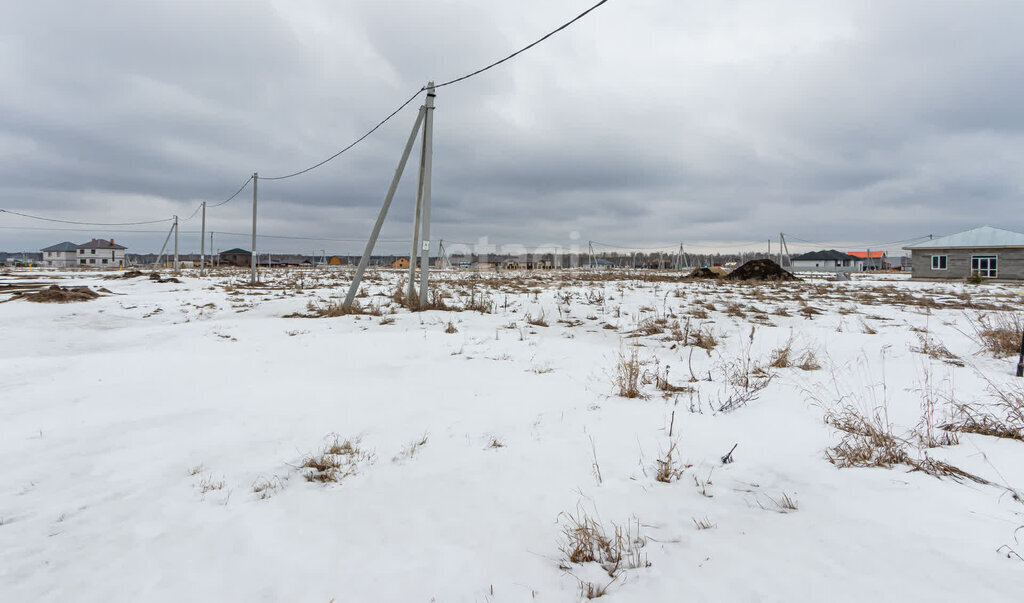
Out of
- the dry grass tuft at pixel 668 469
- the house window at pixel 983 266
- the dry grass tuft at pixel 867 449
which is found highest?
the house window at pixel 983 266

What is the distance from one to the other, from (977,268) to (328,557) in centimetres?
4294

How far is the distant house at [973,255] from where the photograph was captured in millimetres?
27859

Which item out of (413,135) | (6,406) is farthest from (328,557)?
(413,135)

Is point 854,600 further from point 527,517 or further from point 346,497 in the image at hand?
Result: point 346,497

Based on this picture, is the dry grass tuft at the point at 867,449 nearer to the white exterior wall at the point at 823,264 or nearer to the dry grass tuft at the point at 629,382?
the dry grass tuft at the point at 629,382

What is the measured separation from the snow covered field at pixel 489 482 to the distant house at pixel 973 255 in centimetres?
3463

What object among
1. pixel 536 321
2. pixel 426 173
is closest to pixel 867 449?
pixel 536 321

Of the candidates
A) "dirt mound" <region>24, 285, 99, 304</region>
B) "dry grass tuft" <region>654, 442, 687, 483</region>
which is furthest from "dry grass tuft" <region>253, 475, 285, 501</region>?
"dirt mound" <region>24, 285, 99, 304</region>

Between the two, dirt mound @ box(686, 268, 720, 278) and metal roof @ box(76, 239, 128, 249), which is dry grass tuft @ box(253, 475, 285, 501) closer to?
dirt mound @ box(686, 268, 720, 278)

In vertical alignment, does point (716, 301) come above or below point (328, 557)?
above

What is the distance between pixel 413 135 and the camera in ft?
32.5

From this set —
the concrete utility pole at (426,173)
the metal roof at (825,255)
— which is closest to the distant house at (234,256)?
the concrete utility pole at (426,173)

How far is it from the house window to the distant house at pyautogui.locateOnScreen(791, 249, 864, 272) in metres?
49.3

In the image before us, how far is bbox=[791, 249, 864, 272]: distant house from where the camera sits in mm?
76625
